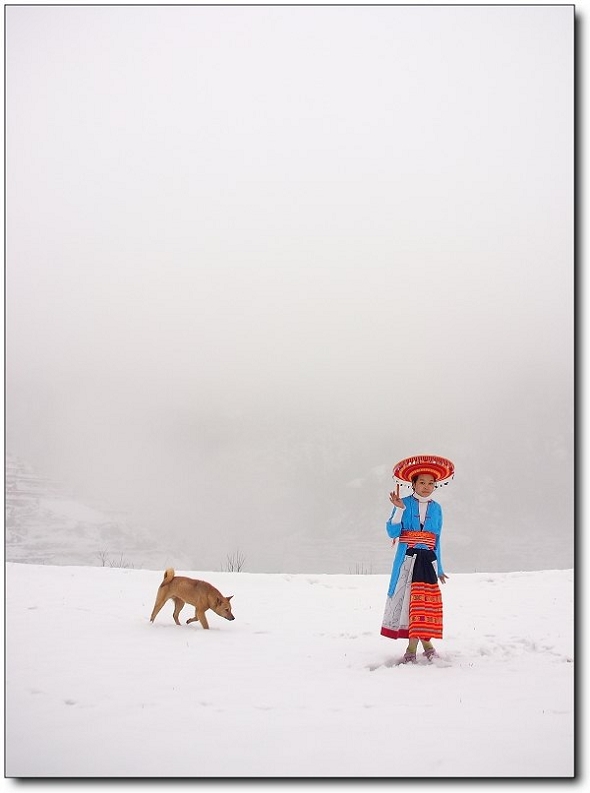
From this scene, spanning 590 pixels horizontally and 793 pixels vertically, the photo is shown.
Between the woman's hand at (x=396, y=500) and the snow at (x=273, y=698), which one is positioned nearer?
the snow at (x=273, y=698)

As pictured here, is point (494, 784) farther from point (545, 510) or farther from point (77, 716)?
point (545, 510)

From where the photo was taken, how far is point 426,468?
598 cm

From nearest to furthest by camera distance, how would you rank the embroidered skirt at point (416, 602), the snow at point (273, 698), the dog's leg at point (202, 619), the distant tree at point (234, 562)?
the snow at point (273, 698)
the embroidered skirt at point (416, 602)
the dog's leg at point (202, 619)
the distant tree at point (234, 562)

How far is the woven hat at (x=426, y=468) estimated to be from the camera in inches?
234

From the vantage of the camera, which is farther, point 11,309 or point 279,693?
point 11,309

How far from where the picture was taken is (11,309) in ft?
21.6

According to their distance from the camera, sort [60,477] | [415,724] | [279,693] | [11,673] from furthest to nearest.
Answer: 1. [60,477]
2. [11,673]
3. [279,693]
4. [415,724]

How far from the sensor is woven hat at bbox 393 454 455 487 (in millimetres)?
5937

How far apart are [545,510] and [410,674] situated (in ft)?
11.6

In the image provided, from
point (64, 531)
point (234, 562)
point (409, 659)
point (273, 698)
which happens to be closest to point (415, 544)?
point (409, 659)

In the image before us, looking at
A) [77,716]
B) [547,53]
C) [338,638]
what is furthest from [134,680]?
[547,53]

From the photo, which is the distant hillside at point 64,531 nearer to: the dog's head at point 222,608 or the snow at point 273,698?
the snow at point 273,698

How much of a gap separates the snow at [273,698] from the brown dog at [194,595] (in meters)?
0.19

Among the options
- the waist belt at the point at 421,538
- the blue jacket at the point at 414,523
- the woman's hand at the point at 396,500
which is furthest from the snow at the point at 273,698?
the woman's hand at the point at 396,500
